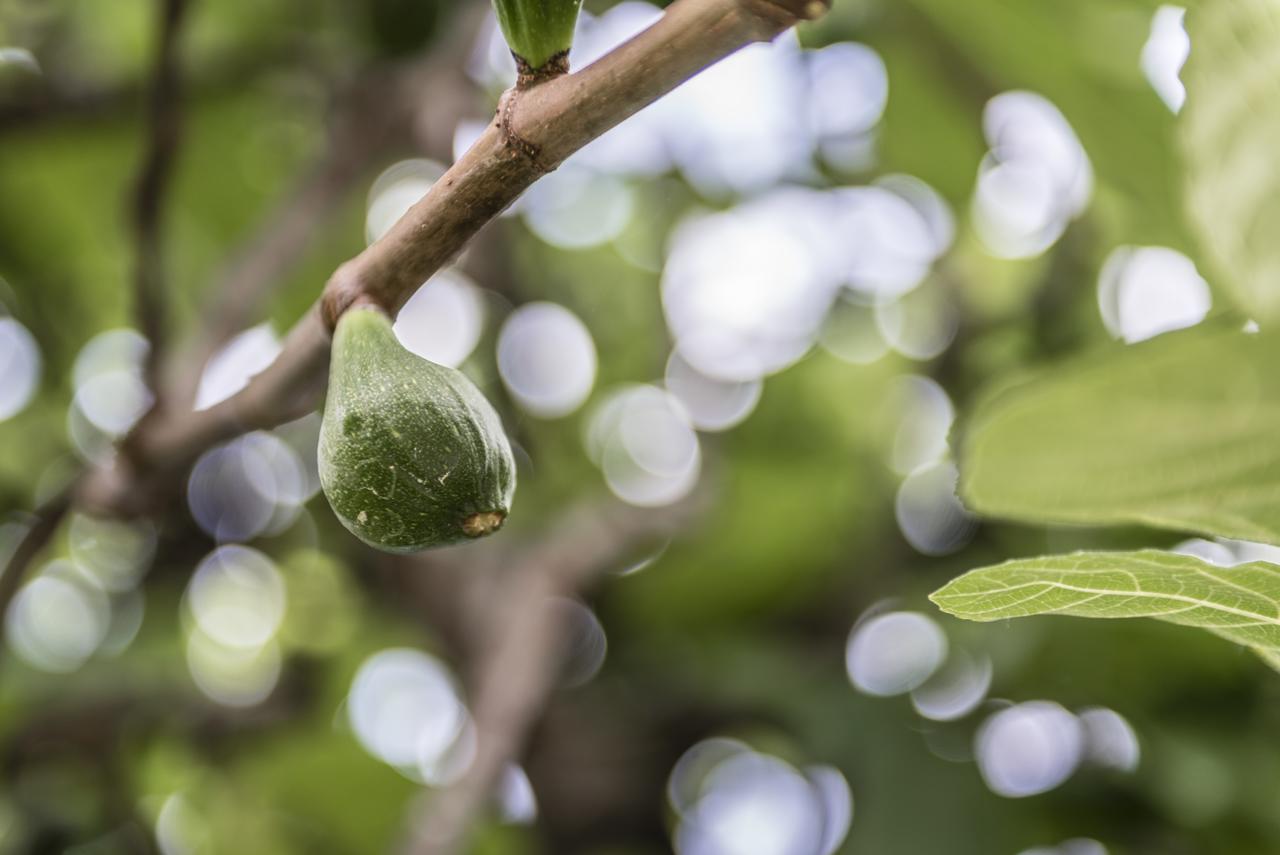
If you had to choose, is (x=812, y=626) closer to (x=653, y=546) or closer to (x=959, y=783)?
(x=653, y=546)

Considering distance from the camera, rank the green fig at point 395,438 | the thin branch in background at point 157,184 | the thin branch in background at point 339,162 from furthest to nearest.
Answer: the thin branch in background at point 339,162 → the thin branch in background at point 157,184 → the green fig at point 395,438

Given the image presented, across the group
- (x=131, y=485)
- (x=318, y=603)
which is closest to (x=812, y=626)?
(x=318, y=603)

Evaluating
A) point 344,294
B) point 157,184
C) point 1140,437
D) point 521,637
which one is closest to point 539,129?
point 344,294

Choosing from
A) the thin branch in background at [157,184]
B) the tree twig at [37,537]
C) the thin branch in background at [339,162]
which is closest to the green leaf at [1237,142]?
the thin branch in background at [157,184]

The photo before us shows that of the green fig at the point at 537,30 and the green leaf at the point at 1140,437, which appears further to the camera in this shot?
the green fig at the point at 537,30

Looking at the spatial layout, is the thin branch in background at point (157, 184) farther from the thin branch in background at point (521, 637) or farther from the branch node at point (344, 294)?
the thin branch in background at point (521, 637)

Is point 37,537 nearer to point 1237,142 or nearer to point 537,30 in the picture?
point 537,30
